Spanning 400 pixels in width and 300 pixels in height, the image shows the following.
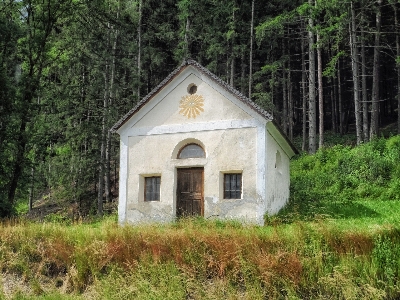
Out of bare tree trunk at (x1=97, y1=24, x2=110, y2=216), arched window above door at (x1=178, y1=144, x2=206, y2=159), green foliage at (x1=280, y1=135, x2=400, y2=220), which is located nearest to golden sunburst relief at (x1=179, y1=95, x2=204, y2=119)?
arched window above door at (x1=178, y1=144, x2=206, y2=159)

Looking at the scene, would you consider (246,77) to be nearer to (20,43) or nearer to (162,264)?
(20,43)

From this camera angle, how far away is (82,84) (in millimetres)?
27297

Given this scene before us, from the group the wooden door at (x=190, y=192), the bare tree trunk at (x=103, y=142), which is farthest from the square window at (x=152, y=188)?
the bare tree trunk at (x=103, y=142)

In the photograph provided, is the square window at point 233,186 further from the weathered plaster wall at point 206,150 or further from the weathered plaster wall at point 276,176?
the weathered plaster wall at point 276,176

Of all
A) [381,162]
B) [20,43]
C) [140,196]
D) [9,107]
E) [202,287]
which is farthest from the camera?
[381,162]

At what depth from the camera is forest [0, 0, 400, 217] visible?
19.0 metres

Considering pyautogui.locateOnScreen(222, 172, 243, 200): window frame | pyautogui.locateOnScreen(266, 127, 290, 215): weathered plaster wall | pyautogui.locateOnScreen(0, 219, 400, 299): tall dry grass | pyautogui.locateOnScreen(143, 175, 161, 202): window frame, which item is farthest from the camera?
pyautogui.locateOnScreen(143, 175, 161, 202): window frame

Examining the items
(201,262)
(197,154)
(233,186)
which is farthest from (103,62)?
(201,262)

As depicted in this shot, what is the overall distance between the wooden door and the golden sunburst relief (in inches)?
79.6

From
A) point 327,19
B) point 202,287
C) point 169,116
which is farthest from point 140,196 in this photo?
point 327,19

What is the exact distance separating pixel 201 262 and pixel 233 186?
6213 millimetres

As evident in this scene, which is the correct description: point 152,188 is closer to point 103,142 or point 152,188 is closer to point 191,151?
point 191,151

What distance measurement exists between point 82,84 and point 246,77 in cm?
1333

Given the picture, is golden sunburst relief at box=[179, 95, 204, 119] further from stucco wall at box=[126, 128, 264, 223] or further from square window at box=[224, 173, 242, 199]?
square window at box=[224, 173, 242, 199]
